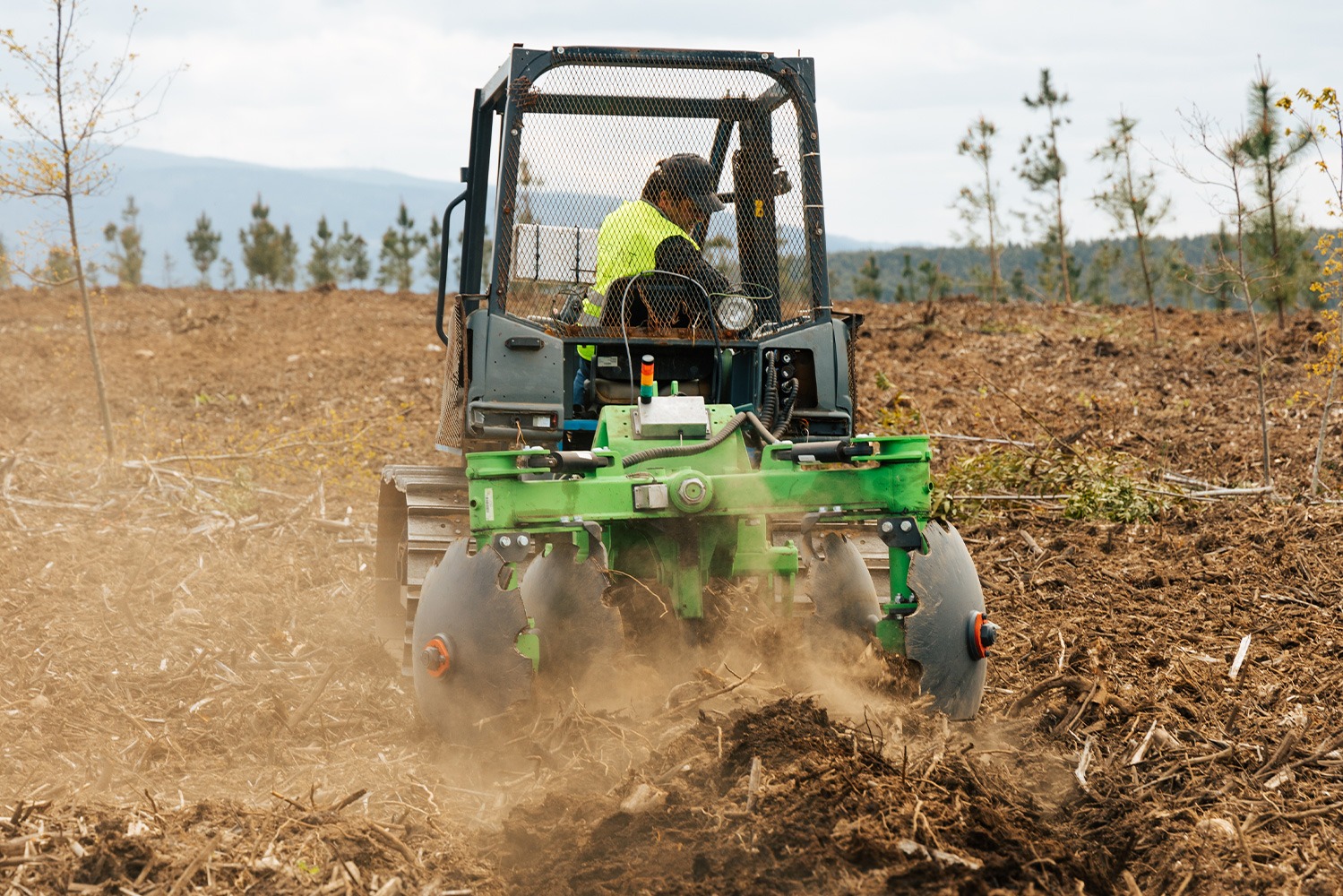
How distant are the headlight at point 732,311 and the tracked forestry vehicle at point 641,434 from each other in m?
0.01

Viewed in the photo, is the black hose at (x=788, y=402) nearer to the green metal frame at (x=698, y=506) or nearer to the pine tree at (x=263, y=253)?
the green metal frame at (x=698, y=506)

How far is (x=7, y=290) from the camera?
26.2 m

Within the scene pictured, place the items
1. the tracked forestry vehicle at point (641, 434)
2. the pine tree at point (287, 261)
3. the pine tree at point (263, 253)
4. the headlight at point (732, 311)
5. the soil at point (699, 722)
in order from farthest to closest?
the pine tree at point (287, 261), the pine tree at point (263, 253), the headlight at point (732, 311), the tracked forestry vehicle at point (641, 434), the soil at point (699, 722)

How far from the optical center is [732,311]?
612 centimetres

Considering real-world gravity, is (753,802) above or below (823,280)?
below

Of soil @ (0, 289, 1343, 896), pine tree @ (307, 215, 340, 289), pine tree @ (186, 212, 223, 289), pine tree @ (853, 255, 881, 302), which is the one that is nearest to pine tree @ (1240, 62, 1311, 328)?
soil @ (0, 289, 1343, 896)

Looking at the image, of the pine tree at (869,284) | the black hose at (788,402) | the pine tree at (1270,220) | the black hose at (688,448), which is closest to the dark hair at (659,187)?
the black hose at (788,402)

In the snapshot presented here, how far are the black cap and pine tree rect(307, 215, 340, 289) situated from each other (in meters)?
44.5

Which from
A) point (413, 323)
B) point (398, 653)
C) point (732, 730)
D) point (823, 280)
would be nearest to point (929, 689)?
point (732, 730)

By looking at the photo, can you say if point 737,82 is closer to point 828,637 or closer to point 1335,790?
point 828,637

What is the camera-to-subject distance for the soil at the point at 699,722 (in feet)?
12.2

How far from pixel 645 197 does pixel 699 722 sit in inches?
107

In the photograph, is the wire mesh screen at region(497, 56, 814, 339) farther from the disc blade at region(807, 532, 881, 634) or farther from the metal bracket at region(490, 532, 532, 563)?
the metal bracket at region(490, 532, 532, 563)

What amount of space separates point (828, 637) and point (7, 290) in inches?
1003
